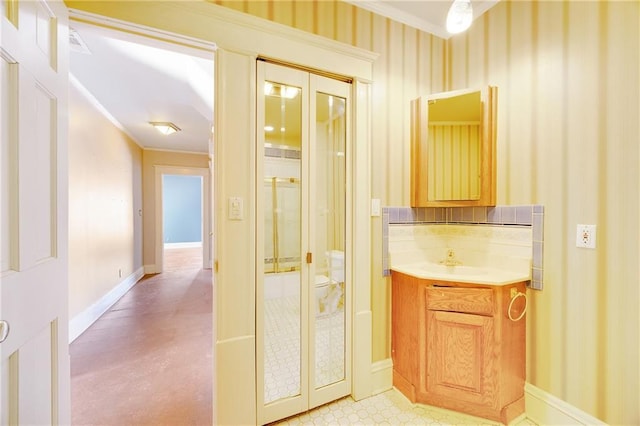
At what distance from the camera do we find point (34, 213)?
0.91 m

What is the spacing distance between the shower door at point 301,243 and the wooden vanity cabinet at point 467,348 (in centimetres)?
46

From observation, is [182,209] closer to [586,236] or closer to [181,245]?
[181,245]

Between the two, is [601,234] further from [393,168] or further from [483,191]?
[393,168]

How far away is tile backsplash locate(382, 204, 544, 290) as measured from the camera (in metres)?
1.59

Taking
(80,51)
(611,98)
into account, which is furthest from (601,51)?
(80,51)

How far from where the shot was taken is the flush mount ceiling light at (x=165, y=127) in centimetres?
376

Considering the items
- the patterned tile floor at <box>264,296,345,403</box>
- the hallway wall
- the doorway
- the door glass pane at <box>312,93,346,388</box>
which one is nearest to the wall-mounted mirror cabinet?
the door glass pane at <box>312,93,346,388</box>

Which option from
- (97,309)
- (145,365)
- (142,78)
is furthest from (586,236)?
(97,309)

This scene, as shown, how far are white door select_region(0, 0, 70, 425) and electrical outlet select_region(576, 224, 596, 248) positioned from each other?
240cm

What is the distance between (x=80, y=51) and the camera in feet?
6.71

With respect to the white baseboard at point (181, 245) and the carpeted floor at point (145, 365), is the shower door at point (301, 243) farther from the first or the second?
the white baseboard at point (181, 245)

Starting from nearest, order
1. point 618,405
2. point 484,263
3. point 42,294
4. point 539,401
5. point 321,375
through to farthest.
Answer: point 42,294 → point 618,405 → point 539,401 → point 321,375 → point 484,263

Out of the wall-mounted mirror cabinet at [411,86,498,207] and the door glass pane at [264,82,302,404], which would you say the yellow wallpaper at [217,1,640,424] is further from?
the door glass pane at [264,82,302,404]

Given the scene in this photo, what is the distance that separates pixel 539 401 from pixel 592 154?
4.73 ft
